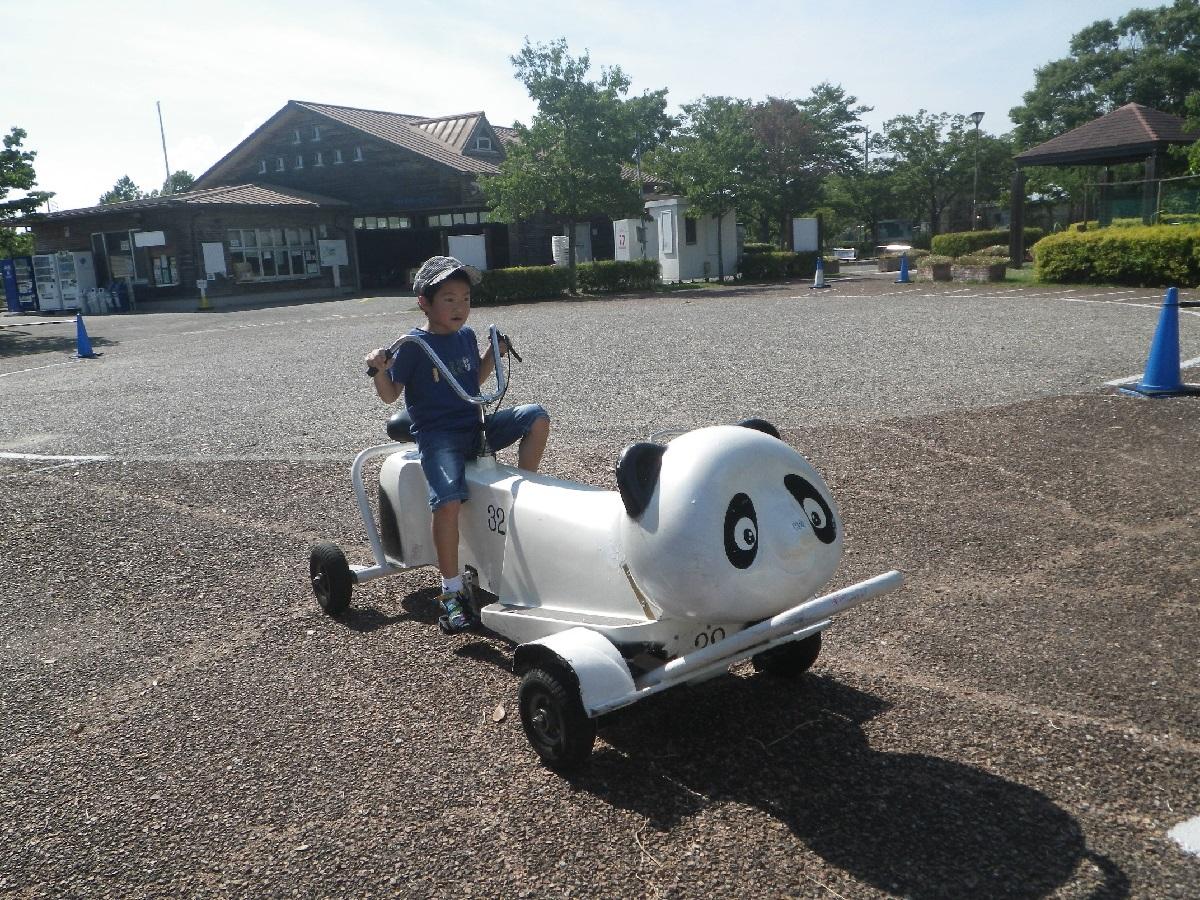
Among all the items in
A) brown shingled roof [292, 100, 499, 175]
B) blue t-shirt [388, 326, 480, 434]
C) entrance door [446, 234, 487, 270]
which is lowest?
blue t-shirt [388, 326, 480, 434]

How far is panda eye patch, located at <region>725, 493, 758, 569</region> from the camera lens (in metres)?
2.73

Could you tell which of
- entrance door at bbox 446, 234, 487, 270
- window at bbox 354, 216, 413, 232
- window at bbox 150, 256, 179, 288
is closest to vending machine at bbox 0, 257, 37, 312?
window at bbox 150, 256, 179, 288

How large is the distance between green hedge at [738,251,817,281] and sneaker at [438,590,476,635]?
3102cm

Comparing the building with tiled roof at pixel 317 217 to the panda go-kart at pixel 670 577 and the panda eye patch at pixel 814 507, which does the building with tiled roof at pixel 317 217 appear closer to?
the panda go-kart at pixel 670 577

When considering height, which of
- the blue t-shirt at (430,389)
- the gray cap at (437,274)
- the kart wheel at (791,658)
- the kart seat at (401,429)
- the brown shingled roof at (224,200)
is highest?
the brown shingled roof at (224,200)

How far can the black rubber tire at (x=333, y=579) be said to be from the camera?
4.41 m

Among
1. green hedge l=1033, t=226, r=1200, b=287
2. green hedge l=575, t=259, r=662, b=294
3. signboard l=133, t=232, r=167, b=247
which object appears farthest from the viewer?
signboard l=133, t=232, r=167, b=247

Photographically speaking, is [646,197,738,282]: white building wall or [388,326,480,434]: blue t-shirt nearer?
[388,326,480,434]: blue t-shirt

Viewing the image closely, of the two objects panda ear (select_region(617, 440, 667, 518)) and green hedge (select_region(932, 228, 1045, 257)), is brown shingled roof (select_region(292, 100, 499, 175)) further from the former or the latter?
panda ear (select_region(617, 440, 667, 518))

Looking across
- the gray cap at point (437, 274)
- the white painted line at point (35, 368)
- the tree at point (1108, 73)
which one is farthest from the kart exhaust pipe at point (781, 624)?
the tree at point (1108, 73)

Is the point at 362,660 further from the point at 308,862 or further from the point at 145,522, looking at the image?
the point at 145,522

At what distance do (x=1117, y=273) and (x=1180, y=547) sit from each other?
18377 millimetres

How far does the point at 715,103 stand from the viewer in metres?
35.2

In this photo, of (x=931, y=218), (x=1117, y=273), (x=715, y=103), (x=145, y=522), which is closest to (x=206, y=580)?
(x=145, y=522)
